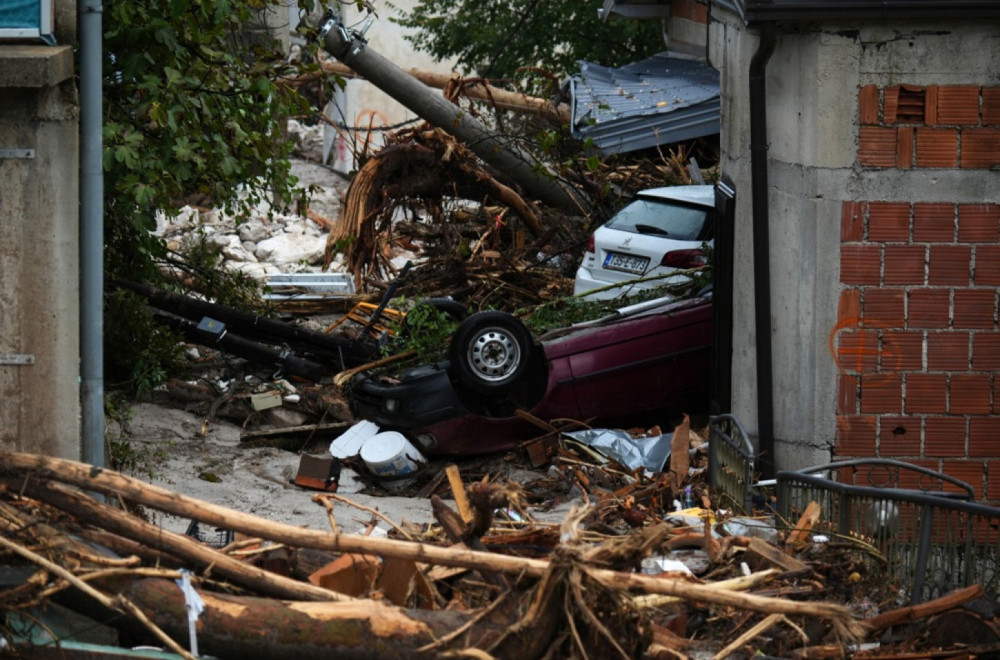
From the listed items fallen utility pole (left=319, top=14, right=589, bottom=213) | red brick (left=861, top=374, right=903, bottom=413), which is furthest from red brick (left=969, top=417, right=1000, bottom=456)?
fallen utility pole (left=319, top=14, right=589, bottom=213)

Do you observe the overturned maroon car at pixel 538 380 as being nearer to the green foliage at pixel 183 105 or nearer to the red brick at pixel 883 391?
the green foliage at pixel 183 105

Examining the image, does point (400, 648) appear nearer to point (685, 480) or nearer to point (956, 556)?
point (956, 556)

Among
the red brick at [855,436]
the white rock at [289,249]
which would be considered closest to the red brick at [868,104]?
the red brick at [855,436]

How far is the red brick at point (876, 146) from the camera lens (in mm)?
9031

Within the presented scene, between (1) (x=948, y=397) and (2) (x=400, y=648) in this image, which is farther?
(1) (x=948, y=397)

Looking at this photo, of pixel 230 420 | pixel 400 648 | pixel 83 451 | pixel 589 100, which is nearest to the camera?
pixel 400 648

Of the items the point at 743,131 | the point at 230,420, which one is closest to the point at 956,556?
the point at 743,131

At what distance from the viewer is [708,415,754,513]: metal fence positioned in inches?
349

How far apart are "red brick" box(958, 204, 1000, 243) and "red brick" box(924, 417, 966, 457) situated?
122 cm

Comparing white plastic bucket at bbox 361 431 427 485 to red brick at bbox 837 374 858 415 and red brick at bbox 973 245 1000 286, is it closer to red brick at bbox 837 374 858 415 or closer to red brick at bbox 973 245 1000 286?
red brick at bbox 837 374 858 415

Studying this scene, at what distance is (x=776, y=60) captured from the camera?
9.29m

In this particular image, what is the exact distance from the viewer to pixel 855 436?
9.27 m

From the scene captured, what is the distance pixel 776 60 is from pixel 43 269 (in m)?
5.01

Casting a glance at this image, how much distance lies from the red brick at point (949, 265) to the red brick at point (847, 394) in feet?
2.77
